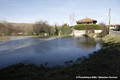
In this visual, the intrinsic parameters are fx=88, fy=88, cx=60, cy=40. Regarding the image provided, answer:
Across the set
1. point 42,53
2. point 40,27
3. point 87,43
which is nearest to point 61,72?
point 42,53

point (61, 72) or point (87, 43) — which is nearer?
point (61, 72)

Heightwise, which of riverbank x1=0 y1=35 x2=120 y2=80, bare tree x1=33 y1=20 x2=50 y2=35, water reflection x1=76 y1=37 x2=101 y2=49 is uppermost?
bare tree x1=33 y1=20 x2=50 y2=35

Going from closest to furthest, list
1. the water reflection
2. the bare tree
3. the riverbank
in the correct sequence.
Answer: the riverbank → the water reflection → the bare tree

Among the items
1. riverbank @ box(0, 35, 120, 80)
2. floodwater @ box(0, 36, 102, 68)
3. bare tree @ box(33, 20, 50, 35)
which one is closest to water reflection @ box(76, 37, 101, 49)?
floodwater @ box(0, 36, 102, 68)

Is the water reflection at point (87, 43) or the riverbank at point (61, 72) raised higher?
the riverbank at point (61, 72)

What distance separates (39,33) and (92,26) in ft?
63.5

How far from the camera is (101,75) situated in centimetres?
366

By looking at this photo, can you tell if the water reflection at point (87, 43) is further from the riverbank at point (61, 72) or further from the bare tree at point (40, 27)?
the bare tree at point (40, 27)

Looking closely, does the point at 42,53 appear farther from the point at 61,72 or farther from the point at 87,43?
the point at 87,43

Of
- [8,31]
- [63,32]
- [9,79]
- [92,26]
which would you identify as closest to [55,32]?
[63,32]

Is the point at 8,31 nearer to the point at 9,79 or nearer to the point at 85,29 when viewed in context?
the point at 85,29

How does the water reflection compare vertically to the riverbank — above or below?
below

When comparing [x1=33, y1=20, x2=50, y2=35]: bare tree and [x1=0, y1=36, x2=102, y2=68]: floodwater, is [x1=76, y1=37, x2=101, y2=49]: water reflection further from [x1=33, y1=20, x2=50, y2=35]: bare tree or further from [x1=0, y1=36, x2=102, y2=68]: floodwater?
[x1=33, y1=20, x2=50, y2=35]: bare tree

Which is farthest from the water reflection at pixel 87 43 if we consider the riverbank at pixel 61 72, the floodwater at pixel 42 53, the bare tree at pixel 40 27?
the bare tree at pixel 40 27
